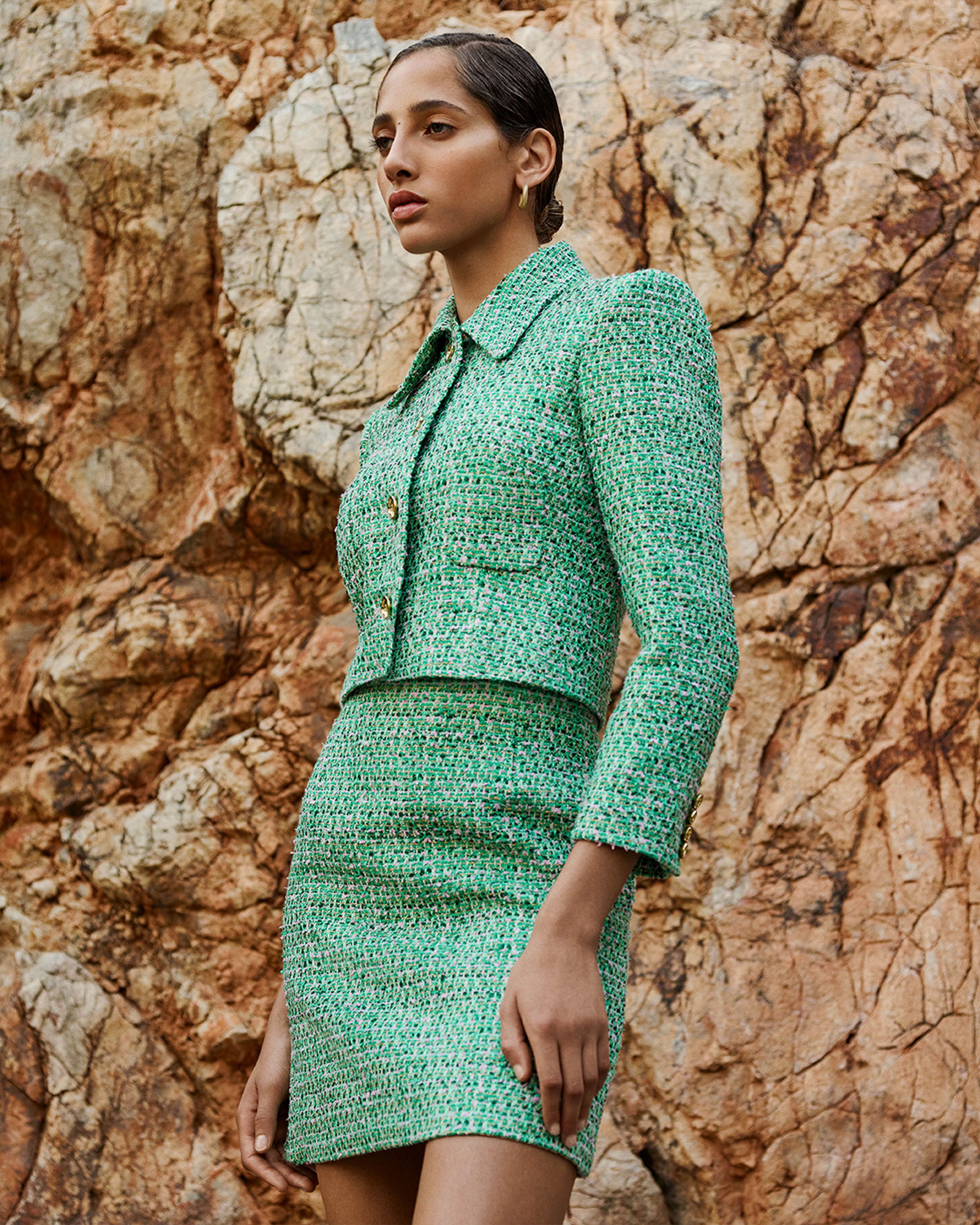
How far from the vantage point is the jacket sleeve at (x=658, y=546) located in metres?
1.49

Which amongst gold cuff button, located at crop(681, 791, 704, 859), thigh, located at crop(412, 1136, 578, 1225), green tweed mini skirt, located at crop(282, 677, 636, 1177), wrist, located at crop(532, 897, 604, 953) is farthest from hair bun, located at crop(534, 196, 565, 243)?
thigh, located at crop(412, 1136, 578, 1225)

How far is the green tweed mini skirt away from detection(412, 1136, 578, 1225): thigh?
19 mm

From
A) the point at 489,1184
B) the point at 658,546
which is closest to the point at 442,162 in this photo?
the point at 658,546

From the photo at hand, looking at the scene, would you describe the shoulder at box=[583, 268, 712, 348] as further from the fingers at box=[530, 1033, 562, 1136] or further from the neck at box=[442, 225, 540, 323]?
the fingers at box=[530, 1033, 562, 1136]

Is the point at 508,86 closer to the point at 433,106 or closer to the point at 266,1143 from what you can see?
the point at 433,106

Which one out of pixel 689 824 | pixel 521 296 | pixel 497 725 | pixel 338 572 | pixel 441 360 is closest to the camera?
pixel 689 824

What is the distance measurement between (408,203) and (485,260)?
0.15m

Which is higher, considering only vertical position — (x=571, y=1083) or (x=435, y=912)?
(x=435, y=912)

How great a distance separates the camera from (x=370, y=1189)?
176 cm

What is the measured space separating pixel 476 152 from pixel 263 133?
1.94m

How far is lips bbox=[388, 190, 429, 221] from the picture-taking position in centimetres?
194

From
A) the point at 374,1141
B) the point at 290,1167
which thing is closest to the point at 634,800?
the point at 374,1141

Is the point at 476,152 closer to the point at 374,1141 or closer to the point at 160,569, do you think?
the point at 374,1141

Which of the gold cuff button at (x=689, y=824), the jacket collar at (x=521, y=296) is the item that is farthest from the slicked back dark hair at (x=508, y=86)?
the gold cuff button at (x=689, y=824)
